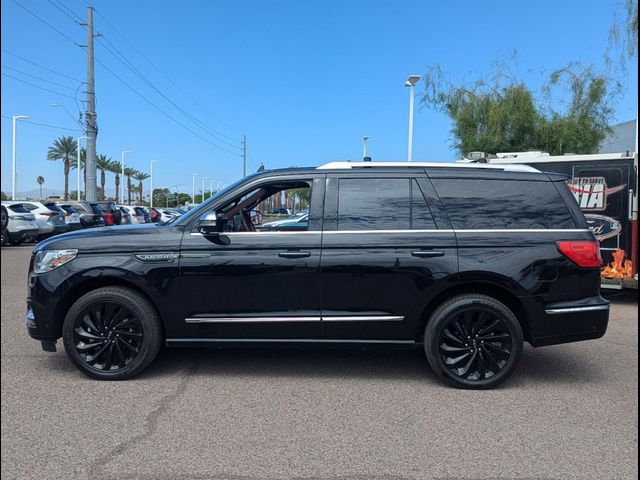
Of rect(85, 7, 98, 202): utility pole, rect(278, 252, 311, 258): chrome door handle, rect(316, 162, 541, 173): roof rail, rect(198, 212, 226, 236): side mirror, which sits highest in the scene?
rect(85, 7, 98, 202): utility pole

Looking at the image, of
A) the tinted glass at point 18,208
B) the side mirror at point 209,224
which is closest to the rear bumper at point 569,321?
the side mirror at point 209,224

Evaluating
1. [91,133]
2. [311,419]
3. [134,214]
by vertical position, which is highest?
[91,133]

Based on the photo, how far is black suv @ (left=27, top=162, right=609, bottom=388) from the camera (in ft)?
14.7

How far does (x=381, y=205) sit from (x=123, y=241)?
2.24 m

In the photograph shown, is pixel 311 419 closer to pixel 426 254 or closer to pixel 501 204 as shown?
pixel 426 254

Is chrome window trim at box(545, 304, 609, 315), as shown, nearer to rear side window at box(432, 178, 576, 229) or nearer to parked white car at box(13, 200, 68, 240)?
rear side window at box(432, 178, 576, 229)

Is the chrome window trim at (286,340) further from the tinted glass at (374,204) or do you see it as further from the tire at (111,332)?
the tinted glass at (374,204)

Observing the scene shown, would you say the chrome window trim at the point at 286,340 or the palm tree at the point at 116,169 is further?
the palm tree at the point at 116,169

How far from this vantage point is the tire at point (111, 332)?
453cm

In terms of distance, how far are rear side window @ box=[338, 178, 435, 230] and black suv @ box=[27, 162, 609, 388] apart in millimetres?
13

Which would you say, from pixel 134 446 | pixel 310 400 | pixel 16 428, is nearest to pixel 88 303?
pixel 16 428

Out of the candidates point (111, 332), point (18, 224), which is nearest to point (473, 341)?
point (111, 332)

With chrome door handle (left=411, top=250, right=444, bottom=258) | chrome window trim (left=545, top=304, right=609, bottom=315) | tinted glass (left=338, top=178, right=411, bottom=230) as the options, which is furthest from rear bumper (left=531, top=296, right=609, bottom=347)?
tinted glass (left=338, top=178, right=411, bottom=230)

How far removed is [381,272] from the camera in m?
4.46
